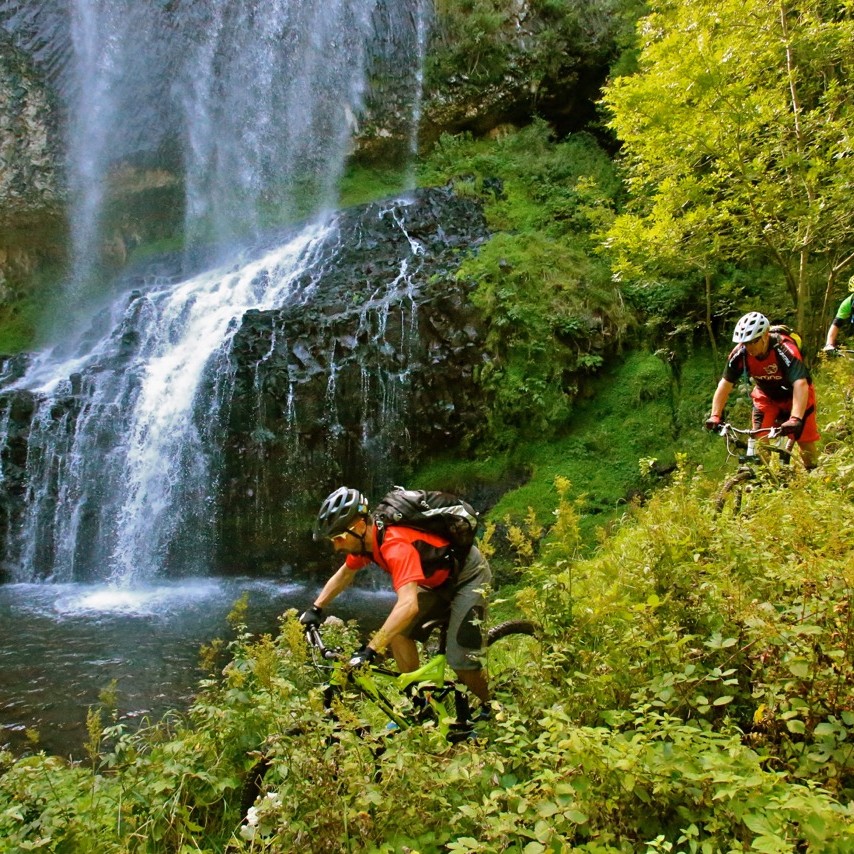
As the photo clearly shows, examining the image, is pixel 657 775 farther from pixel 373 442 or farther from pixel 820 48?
pixel 373 442

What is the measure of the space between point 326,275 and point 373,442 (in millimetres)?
5713

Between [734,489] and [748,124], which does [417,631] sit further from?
[748,124]

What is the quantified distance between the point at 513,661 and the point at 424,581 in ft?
4.51

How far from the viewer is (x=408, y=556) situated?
312 cm

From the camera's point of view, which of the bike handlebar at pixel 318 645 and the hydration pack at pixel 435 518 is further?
the hydration pack at pixel 435 518

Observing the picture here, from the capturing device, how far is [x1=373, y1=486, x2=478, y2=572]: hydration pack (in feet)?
10.6

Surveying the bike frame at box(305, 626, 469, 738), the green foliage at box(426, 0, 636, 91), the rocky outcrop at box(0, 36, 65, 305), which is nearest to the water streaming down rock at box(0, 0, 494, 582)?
the rocky outcrop at box(0, 36, 65, 305)

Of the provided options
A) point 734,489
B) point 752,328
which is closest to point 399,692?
point 734,489

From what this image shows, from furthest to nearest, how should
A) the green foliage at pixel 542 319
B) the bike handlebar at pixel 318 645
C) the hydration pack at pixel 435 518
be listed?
1. the green foliage at pixel 542 319
2. the hydration pack at pixel 435 518
3. the bike handlebar at pixel 318 645

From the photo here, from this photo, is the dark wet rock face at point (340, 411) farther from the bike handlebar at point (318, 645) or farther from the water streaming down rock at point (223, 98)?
the water streaming down rock at point (223, 98)

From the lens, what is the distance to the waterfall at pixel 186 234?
1227cm

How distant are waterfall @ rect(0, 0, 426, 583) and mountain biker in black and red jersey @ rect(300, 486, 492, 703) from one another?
27.7ft

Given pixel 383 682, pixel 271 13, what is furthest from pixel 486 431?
pixel 271 13

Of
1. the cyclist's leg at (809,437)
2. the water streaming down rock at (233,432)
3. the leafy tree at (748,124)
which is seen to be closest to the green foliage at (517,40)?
the water streaming down rock at (233,432)
